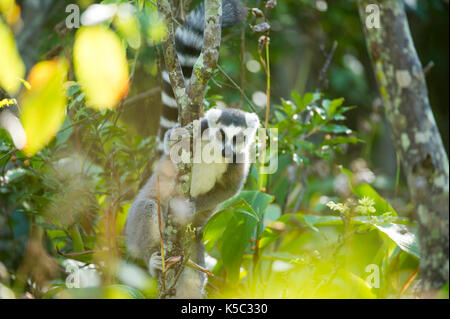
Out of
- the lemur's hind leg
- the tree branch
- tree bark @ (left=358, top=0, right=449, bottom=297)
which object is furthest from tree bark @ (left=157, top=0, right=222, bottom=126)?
tree bark @ (left=358, top=0, right=449, bottom=297)

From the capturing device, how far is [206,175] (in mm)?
2836

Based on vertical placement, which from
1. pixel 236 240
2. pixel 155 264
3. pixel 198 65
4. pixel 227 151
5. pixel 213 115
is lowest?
pixel 155 264

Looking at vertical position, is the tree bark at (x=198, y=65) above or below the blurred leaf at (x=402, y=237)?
above

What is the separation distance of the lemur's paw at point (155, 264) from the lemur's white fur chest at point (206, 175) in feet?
1.59

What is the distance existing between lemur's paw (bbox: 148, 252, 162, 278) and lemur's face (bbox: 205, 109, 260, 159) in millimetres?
756

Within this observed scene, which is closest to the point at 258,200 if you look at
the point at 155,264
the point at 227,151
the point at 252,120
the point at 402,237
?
the point at 227,151

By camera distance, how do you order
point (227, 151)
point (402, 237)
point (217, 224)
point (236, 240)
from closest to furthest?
point (402, 237) → point (236, 240) → point (217, 224) → point (227, 151)

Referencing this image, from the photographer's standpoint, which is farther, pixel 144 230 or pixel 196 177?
pixel 196 177

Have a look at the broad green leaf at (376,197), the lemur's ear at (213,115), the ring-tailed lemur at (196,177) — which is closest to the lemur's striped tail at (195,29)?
the ring-tailed lemur at (196,177)

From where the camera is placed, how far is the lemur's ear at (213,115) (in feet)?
8.60

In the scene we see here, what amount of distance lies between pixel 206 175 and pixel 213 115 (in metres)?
0.44

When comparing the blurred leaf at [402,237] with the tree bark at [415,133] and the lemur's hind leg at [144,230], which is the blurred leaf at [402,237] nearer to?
the tree bark at [415,133]

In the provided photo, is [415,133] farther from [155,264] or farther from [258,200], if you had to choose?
[155,264]
